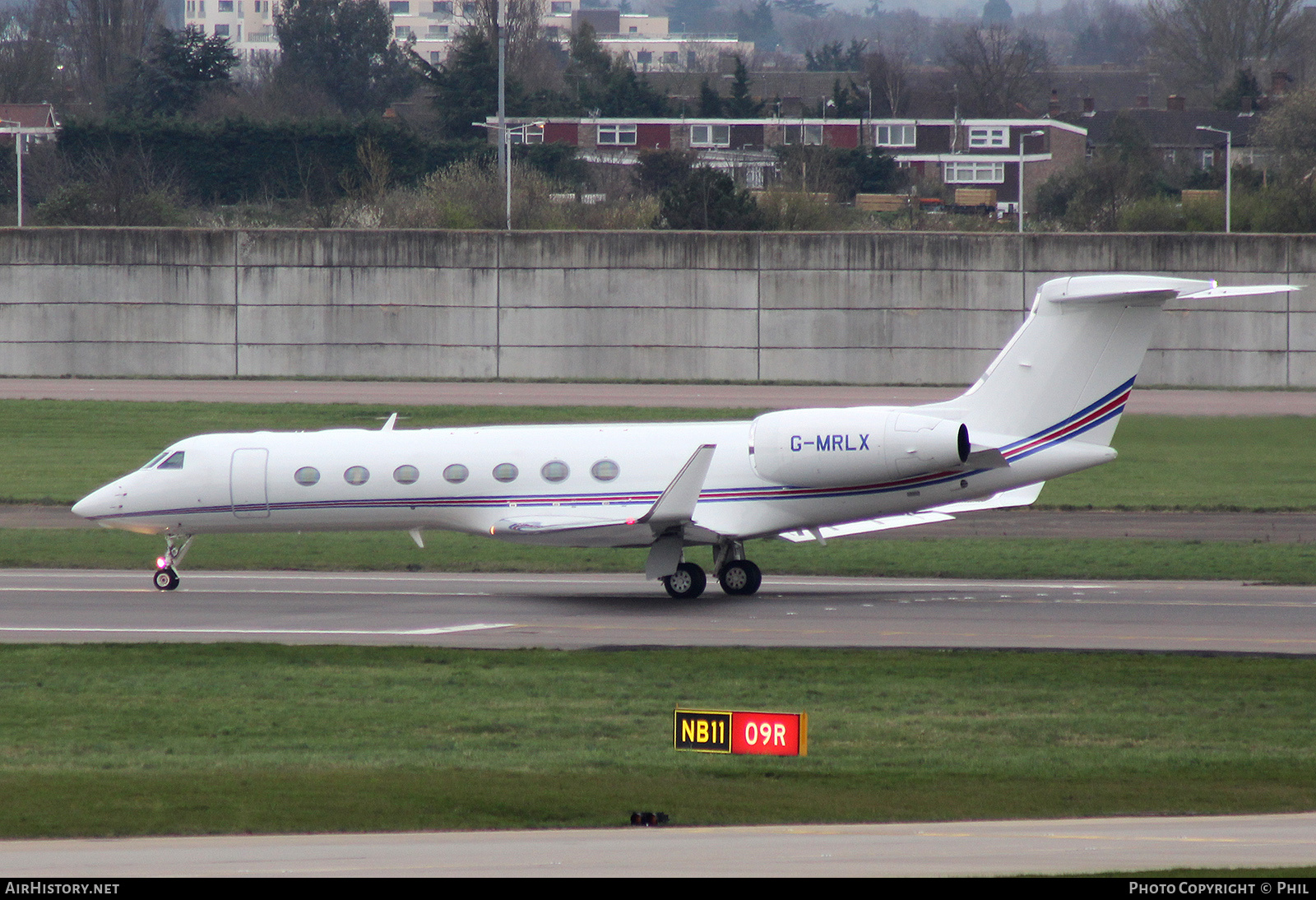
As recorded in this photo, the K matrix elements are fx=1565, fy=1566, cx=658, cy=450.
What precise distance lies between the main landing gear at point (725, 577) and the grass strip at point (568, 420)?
41.7 feet

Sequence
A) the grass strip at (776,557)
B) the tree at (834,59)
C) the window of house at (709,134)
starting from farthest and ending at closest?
the tree at (834,59) → the window of house at (709,134) → the grass strip at (776,557)

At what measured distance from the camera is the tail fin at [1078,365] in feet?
82.3

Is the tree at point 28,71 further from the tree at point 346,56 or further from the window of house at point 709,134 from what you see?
the window of house at point 709,134

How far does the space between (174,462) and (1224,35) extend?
138m

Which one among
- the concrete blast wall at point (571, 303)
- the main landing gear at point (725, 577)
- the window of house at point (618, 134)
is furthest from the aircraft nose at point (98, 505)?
the window of house at point (618, 134)

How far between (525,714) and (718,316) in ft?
128

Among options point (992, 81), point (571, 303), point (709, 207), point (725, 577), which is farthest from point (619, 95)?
point (725, 577)

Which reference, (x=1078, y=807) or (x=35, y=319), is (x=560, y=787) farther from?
(x=35, y=319)

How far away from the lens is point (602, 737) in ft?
54.4

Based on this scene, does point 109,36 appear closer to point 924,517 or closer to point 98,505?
point 98,505

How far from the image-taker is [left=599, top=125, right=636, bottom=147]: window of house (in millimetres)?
103125
